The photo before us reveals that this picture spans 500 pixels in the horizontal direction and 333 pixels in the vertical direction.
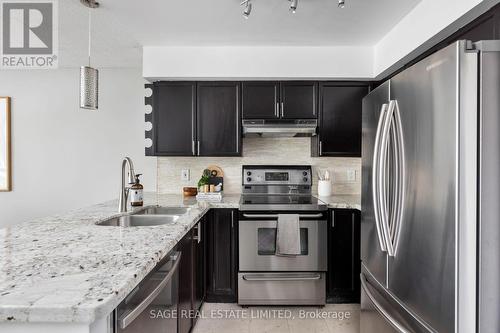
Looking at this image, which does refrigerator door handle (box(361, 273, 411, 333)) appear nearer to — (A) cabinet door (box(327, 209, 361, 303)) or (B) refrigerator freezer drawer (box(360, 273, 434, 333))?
(B) refrigerator freezer drawer (box(360, 273, 434, 333))

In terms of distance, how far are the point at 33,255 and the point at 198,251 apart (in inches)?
54.7

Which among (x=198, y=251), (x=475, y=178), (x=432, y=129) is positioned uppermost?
(x=432, y=129)

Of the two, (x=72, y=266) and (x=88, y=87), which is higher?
(x=88, y=87)

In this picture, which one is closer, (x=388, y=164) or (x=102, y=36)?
(x=388, y=164)

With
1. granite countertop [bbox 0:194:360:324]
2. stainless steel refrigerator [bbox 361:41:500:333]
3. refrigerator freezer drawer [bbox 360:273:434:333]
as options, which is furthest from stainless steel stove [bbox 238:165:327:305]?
stainless steel refrigerator [bbox 361:41:500:333]

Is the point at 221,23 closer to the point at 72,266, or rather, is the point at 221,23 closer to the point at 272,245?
the point at 272,245

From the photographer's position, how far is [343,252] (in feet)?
8.92

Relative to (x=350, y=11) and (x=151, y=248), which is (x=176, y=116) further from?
(x=151, y=248)

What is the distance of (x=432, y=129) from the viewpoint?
1.18m

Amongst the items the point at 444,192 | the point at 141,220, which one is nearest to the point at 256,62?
the point at 141,220

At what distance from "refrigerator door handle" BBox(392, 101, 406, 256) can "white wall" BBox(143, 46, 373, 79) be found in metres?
1.74

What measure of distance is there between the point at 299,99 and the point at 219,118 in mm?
812

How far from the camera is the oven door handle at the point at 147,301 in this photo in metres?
0.99

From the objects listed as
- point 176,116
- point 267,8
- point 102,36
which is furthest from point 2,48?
point 267,8
